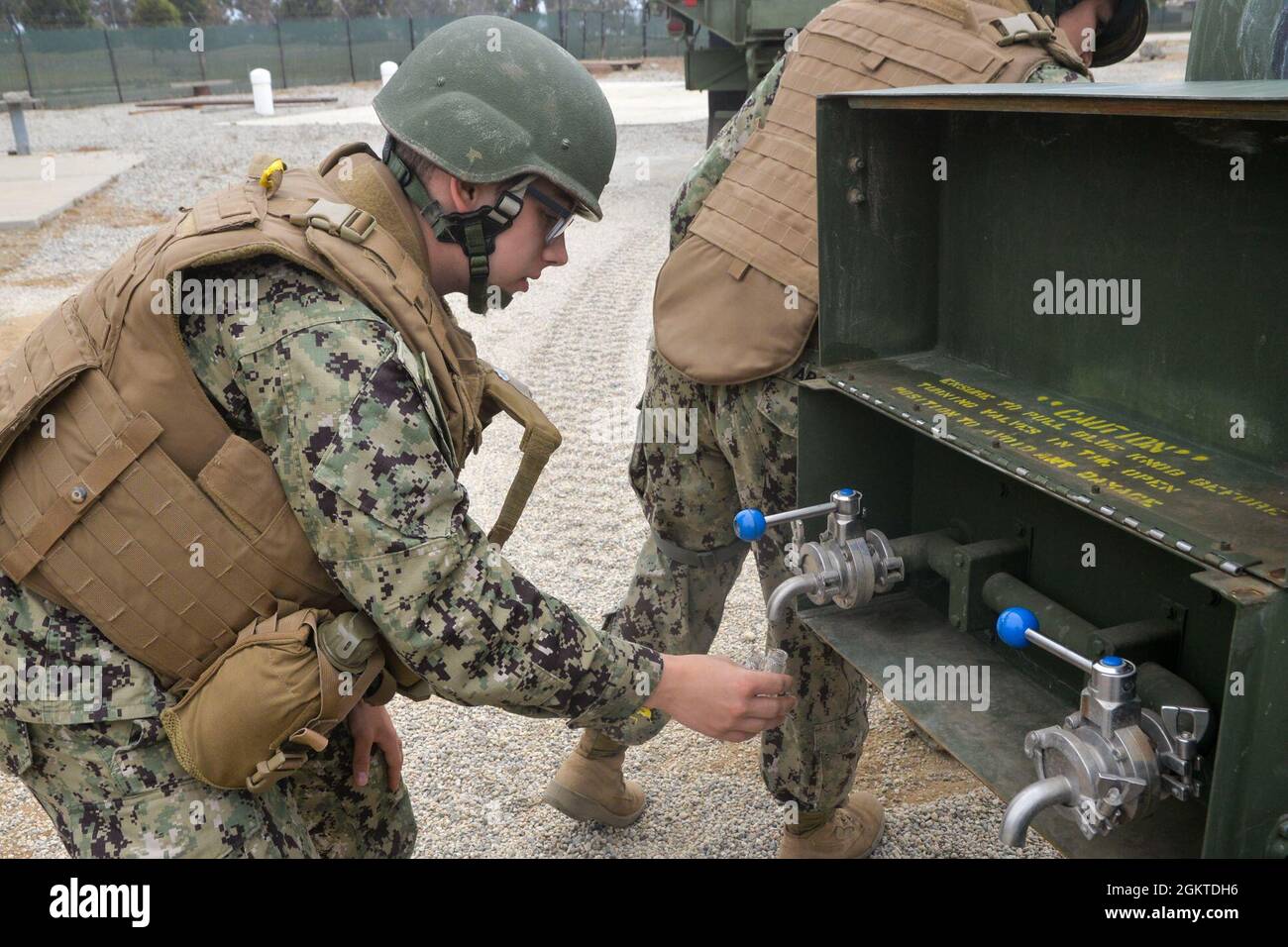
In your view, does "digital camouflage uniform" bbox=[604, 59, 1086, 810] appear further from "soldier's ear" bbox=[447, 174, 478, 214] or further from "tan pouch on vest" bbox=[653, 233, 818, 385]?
"soldier's ear" bbox=[447, 174, 478, 214]

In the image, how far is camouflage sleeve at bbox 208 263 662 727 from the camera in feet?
6.24

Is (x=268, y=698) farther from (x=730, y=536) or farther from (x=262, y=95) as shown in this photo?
(x=262, y=95)

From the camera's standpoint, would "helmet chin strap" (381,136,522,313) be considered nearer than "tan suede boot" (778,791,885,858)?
Yes

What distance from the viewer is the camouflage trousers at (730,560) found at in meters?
2.99

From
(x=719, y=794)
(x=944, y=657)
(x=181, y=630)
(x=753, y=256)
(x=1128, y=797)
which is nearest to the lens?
(x=1128, y=797)

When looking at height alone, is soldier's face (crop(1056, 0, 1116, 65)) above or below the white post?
below

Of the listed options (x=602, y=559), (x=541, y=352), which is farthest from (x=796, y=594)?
(x=541, y=352)

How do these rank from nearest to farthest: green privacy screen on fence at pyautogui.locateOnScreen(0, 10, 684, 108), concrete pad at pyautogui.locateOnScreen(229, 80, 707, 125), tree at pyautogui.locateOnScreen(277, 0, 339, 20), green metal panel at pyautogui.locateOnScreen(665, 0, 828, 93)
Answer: green metal panel at pyautogui.locateOnScreen(665, 0, 828, 93) → concrete pad at pyautogui.locateOnScreen(229, 80, 707, 125) → green privacy screen on fence at pyautogui.locateOnScreen(0, 10, 684, 108) → tree at pyautogui.locateOnScreen(277, 0, 339, 20)

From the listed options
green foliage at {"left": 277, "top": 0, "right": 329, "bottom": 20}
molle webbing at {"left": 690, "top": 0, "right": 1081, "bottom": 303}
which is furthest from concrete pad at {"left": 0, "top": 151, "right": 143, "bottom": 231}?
green foliage at {"left": 277, "top": 0, "right": 329, "bottom": 20}

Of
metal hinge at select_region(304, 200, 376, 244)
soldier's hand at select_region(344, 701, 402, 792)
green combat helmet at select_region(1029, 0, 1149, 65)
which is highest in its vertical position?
green combat helmet at select_region(1029, 0, 1149, 65)

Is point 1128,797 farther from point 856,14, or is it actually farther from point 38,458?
point 856,14

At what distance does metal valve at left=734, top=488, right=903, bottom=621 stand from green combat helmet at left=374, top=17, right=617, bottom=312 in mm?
743

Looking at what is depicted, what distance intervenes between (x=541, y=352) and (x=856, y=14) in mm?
5581

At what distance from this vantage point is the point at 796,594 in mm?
2373
